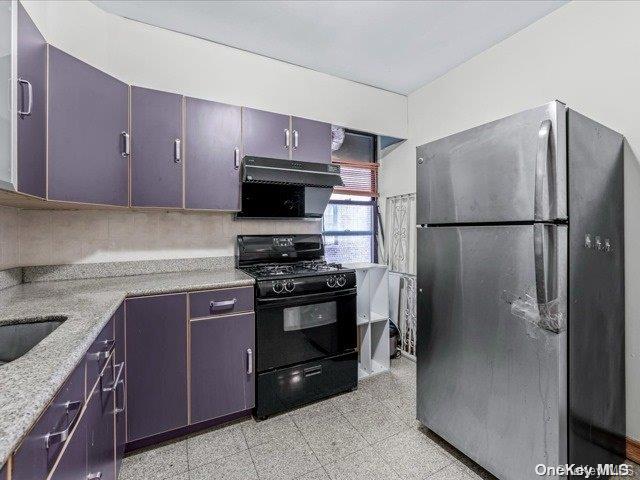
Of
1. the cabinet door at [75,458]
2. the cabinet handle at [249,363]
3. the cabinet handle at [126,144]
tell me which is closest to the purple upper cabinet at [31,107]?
the cabinet handle at [126,144]

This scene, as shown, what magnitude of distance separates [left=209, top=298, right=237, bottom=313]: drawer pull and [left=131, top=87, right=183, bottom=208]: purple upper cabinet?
74cm

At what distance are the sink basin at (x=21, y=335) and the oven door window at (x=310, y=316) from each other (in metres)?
1.22

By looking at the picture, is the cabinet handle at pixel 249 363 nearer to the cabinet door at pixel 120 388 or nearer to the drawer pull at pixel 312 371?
the drawer pull at pixel 312 371

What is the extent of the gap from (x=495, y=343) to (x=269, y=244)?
5.78 ft

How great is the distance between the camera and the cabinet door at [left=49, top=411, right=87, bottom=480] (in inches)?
29.9

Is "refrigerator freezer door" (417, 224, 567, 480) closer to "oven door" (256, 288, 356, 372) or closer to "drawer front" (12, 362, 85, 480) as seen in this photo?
"oven door" (256, 288, 356, 372)

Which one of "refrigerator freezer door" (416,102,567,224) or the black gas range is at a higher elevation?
"refrigerator freezer door" (416,102,567,224)

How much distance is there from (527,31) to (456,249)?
70.8 inches

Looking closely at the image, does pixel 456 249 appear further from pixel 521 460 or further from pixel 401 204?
pixel 401 204

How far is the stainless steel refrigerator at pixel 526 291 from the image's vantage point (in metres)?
1.27

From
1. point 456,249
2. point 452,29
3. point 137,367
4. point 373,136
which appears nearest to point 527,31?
point 452,29

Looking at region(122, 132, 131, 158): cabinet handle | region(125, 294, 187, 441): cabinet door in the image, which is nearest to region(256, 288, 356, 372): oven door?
region(125, 294, 187, 441): cabinet door

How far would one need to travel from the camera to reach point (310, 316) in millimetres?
2201

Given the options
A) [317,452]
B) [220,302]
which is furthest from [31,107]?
[317,452]
